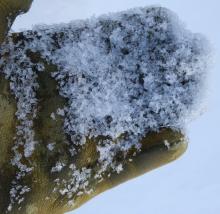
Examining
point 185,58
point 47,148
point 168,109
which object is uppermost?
point 185,58

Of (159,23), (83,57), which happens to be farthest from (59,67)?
(159,23)

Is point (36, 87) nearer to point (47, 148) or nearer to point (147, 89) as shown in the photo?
point (47, 148)

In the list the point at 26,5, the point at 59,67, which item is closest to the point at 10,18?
the point at 26,5

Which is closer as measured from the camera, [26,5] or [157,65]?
[26,5]

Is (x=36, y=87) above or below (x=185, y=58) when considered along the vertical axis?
below

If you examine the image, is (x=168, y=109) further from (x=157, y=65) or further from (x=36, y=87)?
(x=36, y=87)

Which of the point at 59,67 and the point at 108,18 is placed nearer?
the point at 59,67
